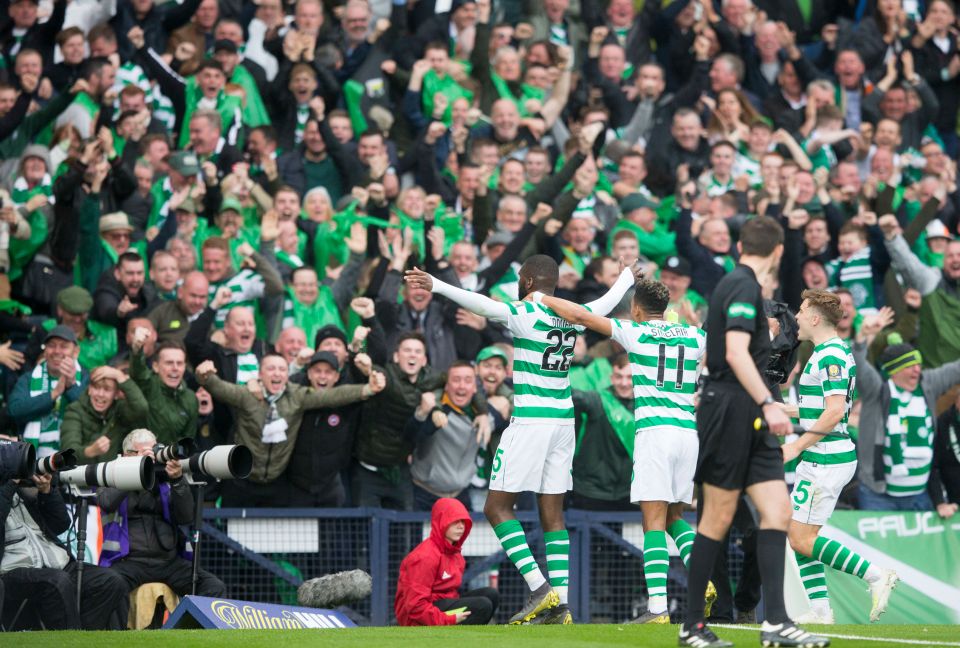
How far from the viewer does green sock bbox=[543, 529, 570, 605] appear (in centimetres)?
977

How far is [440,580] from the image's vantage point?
10.4 m

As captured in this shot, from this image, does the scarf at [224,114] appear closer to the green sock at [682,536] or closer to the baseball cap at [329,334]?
the baseball cap at [329,334]

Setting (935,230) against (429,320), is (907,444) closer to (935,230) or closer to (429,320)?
(935,230)

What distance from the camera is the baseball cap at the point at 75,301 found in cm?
1242

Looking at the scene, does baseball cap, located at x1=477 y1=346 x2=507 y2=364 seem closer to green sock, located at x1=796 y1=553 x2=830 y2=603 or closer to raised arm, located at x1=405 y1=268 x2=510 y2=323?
raised arm, located at x1=405 y1=268 x2=510 y2=323

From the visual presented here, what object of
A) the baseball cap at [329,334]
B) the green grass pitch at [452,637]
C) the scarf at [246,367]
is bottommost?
the green grass pitch at [452,637]

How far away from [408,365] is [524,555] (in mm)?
2830

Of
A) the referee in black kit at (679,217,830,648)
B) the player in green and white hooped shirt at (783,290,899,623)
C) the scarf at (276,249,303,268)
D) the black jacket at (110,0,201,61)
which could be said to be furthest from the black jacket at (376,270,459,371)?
the referee in black kit at (679,217,830,648)

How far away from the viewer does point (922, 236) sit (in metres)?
16.0

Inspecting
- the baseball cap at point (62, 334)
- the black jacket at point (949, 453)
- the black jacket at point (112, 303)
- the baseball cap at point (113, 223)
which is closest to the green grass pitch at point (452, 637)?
the baseball cap at point (62, 334)

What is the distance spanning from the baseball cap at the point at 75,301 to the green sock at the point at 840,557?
21.2 ft

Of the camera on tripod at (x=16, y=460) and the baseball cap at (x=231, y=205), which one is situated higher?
the baseball cap at (x=231, y=205)

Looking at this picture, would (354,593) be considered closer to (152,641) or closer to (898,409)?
(152,641)

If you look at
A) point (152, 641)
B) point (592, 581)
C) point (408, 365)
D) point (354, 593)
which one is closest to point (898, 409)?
point (592, 581)
